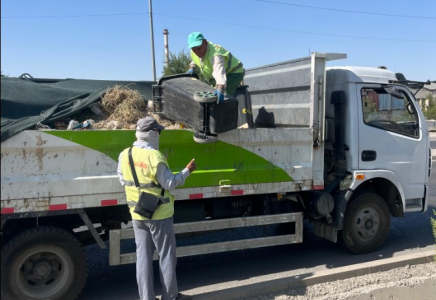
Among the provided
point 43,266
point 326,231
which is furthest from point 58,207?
point 326,231

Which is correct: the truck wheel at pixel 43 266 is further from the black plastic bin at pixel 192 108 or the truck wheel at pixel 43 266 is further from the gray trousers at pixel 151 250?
the black plastic bin at pixel 192 108

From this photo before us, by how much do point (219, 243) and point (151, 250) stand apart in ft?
3.35

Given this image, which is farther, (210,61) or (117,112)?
(210,61)

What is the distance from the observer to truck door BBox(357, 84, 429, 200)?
18.7ft

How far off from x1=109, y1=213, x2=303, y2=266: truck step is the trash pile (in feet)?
3.58

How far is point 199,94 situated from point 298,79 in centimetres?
177

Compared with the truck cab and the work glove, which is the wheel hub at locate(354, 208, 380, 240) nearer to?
the truck cab

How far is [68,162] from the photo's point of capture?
409 cm

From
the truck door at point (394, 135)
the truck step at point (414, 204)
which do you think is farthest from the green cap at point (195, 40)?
the truck step at point (414, 204)

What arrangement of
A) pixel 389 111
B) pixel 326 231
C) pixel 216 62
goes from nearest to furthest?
pixel 216 62
pixel 326 231
pixel 389 111

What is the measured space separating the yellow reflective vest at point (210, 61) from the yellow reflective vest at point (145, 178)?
1692 mm

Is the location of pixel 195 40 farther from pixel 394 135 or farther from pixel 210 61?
pixel 394 135

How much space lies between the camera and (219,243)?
488cm

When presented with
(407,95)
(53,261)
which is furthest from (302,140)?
(53,261)
